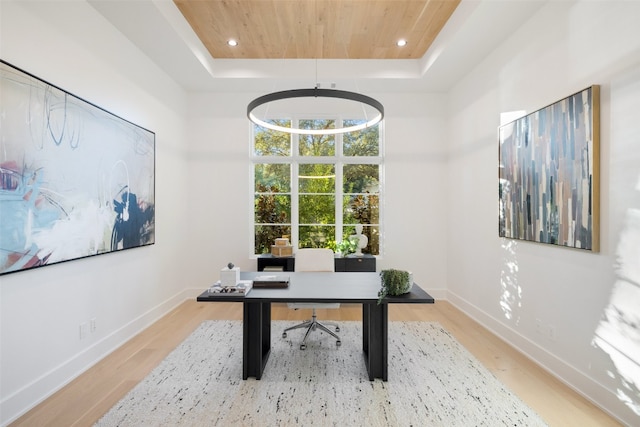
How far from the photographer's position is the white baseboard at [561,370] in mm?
2027

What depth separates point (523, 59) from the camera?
9.57ft

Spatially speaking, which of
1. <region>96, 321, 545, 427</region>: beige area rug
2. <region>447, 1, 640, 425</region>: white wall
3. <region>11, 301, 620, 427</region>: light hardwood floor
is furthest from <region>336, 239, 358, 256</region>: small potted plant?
<region>96, 321, 545, 427</region>: beige area rug

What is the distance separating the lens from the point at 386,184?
15.4 feet

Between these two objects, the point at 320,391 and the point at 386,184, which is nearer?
the point at 320,391

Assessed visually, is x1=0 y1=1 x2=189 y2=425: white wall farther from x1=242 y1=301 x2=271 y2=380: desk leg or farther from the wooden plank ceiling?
x1=242 y1=301 x2=271 y2=380: desk leg

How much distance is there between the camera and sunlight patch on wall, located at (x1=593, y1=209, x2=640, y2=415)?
6.19ft

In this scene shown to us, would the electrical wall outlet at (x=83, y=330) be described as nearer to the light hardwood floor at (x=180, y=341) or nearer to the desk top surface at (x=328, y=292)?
the light hardwood floor at (x=180, y=341)

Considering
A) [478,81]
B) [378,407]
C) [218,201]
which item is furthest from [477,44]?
[218,201]

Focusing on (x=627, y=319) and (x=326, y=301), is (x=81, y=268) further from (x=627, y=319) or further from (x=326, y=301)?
(x=627, y=319)

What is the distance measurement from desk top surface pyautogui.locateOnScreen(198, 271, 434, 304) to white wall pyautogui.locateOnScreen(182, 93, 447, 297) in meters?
1.94

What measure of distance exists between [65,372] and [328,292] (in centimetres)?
205

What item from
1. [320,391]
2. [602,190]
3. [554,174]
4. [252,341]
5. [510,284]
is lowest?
[320,391]

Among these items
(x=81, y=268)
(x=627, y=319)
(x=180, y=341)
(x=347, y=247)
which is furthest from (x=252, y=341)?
(x=627, y=319)

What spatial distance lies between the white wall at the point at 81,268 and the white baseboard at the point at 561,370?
3.74 m
